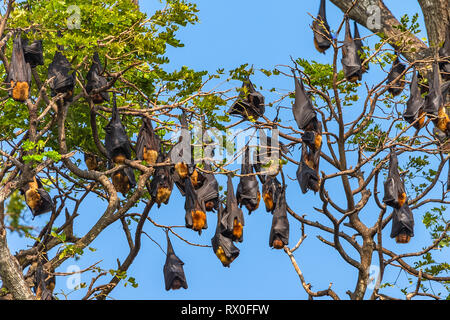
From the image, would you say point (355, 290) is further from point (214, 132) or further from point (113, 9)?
point (113, 9)

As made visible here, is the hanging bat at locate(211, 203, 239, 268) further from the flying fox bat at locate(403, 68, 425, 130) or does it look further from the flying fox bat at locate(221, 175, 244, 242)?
the flying fox bat at locate(403, 68, 425, 130)

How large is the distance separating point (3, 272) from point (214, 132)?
3.84 metres

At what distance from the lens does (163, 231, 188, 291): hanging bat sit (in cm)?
1120

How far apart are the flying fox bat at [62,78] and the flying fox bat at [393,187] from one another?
5.60 metres

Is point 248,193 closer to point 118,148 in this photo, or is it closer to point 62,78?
point 118,148

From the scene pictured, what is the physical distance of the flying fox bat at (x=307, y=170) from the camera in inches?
440

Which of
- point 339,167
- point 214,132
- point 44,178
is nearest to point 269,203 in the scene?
point 339,167

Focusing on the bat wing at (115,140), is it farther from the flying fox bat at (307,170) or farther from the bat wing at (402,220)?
the bat wing at (402,220)

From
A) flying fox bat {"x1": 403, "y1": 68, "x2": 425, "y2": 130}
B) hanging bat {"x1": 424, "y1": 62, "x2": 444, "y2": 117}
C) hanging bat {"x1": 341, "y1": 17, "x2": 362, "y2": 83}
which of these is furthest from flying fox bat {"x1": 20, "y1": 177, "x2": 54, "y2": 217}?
hanging bat {"x1": 424, "y1": 62, "x2": 444, "y2": 117}

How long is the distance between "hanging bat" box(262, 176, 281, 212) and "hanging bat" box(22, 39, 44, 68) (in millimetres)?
4595

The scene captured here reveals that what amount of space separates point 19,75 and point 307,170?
522cm

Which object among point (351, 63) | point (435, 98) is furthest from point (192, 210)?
point (435, 98)

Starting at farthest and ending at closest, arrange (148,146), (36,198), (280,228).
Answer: (280,228) < (36,198) < (148,146)

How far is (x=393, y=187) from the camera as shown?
10.8m
